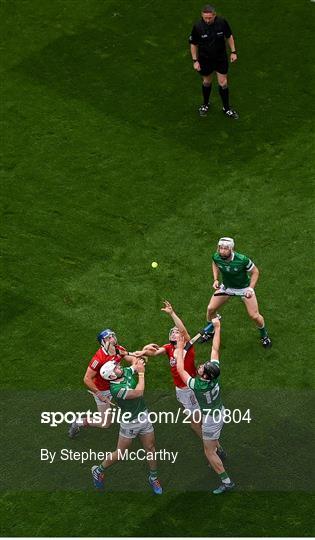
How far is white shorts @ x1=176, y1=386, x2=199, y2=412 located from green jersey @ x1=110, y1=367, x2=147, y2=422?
75 centimetres

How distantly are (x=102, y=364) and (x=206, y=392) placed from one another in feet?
5.44

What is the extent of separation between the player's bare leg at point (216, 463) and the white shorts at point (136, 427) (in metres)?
0.83

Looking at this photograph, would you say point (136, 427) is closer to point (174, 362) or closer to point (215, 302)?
point (174, 362)

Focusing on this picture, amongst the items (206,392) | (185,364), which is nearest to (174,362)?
(185,364)

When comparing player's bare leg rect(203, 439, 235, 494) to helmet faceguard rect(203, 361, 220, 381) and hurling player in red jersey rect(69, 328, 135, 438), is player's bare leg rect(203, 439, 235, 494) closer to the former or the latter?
helmet faceguard rect(203, 361, 220, 381)

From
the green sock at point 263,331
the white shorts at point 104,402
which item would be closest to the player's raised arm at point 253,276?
the green sock at point 263,331

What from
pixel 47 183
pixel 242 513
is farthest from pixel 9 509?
pixel 47 183

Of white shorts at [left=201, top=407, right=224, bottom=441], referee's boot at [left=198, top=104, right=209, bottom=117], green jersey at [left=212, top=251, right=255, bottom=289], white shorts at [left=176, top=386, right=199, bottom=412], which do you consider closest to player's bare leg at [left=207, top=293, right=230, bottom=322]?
green jersey at [left=212, top=251, right=255, bottom=289]

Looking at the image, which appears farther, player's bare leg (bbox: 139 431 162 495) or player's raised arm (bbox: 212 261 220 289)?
player's raised arm (bbox: 212 261 220 289)

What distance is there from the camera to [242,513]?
17359 mm

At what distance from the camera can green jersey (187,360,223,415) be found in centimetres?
1689

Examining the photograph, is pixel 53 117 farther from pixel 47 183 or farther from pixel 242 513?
pixel 242 513

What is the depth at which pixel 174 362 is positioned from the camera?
696 inches

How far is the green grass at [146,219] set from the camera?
17.8 m
